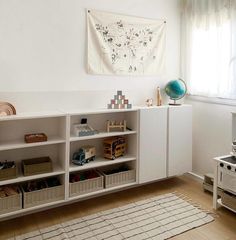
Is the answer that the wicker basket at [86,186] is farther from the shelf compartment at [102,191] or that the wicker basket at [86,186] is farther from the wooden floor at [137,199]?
the wooden floor at [137,199]

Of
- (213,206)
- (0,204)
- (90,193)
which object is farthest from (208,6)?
(0,204)

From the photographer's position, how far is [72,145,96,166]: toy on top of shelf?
2.55 meters

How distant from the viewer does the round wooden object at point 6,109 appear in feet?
7.19

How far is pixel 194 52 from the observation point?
315 cm

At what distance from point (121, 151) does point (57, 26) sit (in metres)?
1.42

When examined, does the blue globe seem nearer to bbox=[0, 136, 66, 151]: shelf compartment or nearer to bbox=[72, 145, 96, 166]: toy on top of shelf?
bbox=[72, 145, 96, 166]: toy on top of shelf

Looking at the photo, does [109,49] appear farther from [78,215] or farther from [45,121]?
[78,215]

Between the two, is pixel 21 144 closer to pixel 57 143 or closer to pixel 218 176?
pixel 57 143

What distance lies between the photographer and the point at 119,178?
2748mm

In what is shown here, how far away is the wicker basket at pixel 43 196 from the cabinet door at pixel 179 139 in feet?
4.12

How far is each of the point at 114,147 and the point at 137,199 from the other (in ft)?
1.96

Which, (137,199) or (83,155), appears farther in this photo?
(137,199)

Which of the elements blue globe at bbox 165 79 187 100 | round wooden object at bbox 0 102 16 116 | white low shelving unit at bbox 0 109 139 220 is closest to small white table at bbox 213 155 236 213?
white low shelving unit at bbox 0 109 139 220

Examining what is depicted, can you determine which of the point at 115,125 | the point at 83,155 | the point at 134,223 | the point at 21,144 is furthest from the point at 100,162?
the point at 21,144
